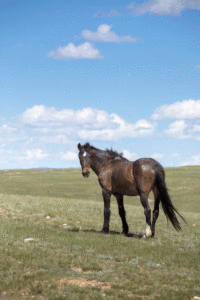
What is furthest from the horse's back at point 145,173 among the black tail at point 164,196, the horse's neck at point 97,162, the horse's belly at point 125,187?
the horse's neck at point 97,162

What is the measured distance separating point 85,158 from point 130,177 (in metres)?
2.40

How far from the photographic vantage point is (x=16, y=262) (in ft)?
29.5

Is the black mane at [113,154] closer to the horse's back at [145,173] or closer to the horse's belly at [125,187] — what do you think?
the horse's belly at [125,187]

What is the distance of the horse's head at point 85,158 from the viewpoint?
1458cm

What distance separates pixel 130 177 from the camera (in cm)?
1338

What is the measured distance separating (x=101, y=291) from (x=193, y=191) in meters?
37.2

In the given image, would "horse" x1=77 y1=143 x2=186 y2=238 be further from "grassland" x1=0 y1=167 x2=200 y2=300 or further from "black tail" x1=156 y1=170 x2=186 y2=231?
"grassland" x1=0 y1=167 x2=200 y2=300

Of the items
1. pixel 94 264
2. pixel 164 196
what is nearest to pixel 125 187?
pixel 164 196

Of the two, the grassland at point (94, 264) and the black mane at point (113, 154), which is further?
the black mane at point (113, 154)

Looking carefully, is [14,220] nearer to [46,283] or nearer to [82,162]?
[82,162]

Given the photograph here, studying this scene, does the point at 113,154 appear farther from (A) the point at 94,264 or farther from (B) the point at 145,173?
(A) the point at 94,264

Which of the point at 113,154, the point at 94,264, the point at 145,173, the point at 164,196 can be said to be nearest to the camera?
the point at 94,264

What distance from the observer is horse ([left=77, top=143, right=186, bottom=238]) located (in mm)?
13039

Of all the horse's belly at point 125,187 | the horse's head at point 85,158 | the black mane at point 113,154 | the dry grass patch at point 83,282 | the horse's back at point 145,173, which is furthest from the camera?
the black mane at point 113,154
